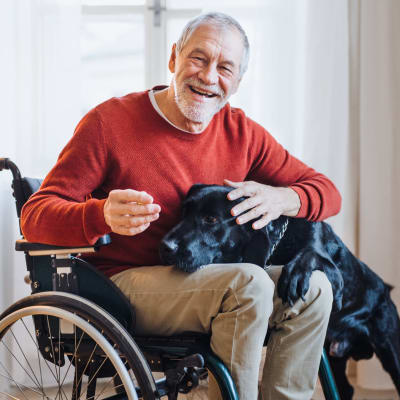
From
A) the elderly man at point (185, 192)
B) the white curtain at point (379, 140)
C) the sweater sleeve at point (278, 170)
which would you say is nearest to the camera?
the elderly man at point (185, 192)

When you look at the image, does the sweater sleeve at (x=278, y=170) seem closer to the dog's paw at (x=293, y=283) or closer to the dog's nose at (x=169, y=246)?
the dog's paw at (x=293, y=283)

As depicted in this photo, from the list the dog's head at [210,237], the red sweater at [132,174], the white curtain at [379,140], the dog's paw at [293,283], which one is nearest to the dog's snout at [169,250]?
the dog's head at [210,237]

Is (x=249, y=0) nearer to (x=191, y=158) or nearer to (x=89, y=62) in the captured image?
(x=89, y=62)

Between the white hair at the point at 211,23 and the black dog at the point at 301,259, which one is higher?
the white hair at the point at 211,23

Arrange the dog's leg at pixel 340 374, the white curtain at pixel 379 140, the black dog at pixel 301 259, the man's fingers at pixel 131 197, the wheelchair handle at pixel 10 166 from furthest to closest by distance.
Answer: the white curtain at pixel 379 140 → the dog's leg at pixel 340 374 → the wheelchair handle at pixel 10 166 → the black dog at pixel 301 259 → the man's fingers at pixel 131 197

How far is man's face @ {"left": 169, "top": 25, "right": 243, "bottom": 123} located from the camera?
1364mm

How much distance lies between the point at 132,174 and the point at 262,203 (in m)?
0.34

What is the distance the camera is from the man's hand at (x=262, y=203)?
123 centimetres

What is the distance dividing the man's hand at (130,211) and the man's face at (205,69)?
16.9 inches

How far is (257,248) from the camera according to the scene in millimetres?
1264

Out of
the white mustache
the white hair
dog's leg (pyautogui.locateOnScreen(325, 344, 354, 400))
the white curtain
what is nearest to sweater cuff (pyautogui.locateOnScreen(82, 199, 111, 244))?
the white mustache

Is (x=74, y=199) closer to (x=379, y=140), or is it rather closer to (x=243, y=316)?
(x=243, y=316)

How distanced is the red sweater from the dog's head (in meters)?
0.10

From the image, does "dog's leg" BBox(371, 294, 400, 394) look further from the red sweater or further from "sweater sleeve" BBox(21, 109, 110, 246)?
"sweater sleeve" BBox(21, 109, 110, 246)
